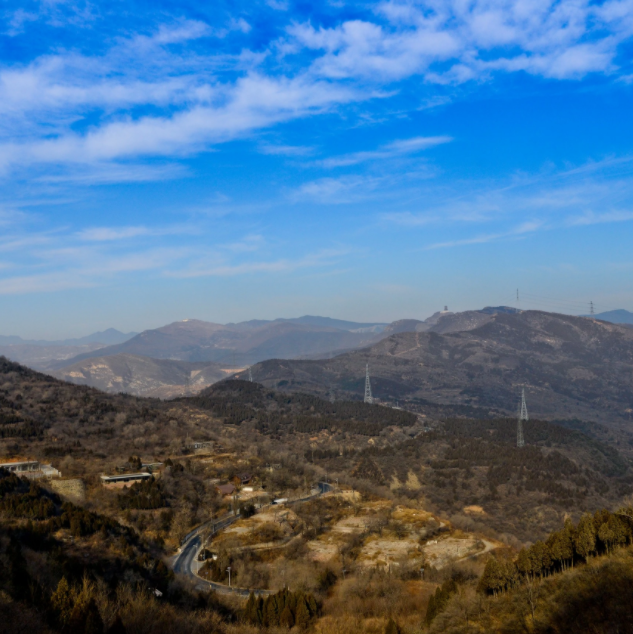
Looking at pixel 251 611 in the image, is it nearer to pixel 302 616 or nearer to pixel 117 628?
pixel 302 616

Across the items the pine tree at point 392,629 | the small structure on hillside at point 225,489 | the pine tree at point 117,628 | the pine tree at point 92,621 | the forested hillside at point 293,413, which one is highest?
the pine tree at point 92,621

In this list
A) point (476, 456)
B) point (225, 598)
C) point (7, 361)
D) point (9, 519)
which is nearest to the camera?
point (225, 598)

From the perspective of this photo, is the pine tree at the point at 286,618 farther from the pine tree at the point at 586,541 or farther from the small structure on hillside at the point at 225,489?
the small structure on hillside at the point at 225,489

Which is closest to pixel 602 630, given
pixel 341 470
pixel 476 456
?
pixel 341 470

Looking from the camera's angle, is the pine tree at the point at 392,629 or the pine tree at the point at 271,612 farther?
the pine tree at the point at 271,612

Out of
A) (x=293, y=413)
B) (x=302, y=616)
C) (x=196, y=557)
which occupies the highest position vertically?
(x=302, y=616)

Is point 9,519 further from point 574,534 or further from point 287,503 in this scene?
point 574,534

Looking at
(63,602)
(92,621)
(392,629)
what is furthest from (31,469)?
(392,629)

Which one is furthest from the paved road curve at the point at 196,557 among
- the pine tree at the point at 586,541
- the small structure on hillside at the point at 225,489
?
the pine tree at the point at 586,541

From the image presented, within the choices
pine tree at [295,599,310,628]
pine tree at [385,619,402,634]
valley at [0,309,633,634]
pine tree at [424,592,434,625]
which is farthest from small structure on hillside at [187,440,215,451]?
pine tree at [385,619,402,634]
